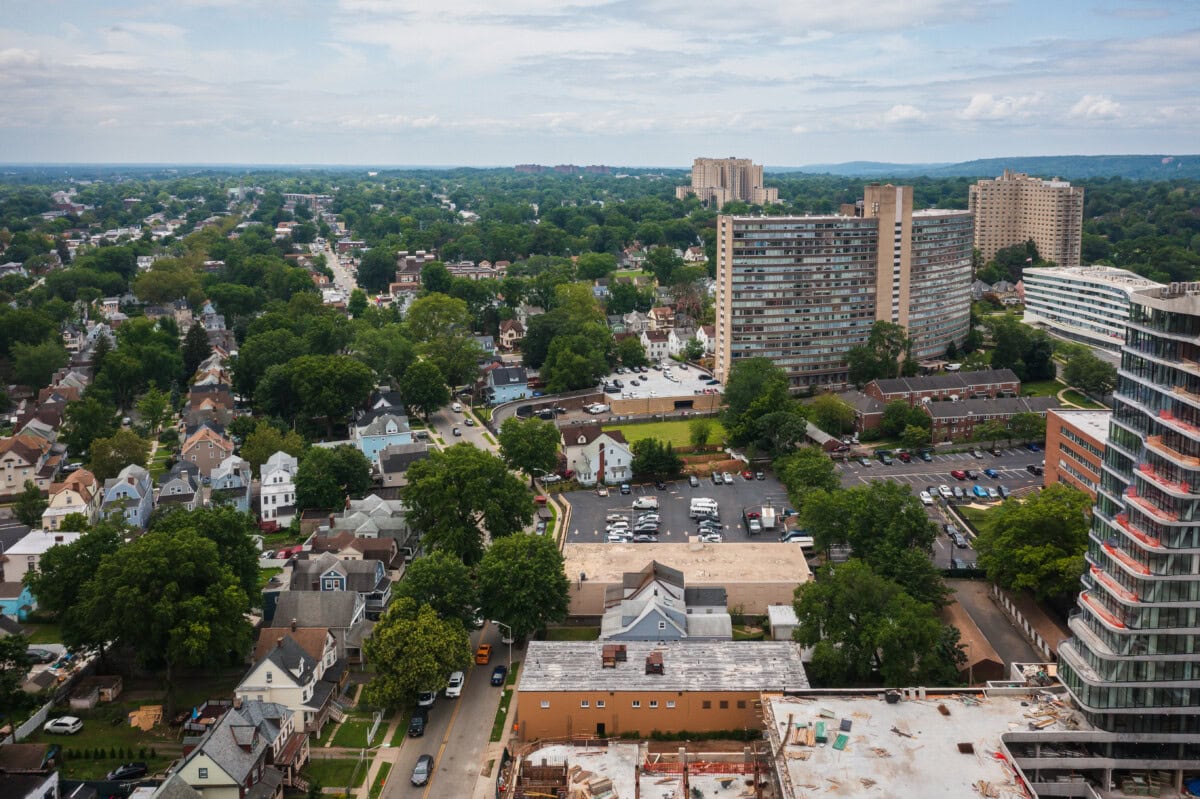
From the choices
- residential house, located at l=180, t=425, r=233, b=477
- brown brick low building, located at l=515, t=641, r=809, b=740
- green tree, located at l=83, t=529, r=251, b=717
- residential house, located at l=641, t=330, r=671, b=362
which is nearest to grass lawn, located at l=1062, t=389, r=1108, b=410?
residential house, located at l=641, t=330, r=671, b=362

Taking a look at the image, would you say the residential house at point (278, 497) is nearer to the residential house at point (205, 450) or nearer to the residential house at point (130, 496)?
the residential house at point (130, 496)

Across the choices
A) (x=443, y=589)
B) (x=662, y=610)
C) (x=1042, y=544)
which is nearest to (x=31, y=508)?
(x=443, y=589)

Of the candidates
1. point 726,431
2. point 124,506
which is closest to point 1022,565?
point 726,431

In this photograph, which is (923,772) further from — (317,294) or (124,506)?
(317,294)

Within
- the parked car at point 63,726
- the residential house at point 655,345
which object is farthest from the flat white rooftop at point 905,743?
the residential house at point 655,345

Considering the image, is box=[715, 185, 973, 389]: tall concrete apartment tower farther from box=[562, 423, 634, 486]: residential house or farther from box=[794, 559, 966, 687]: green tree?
box=[794, 559, 966, 687]: green tree

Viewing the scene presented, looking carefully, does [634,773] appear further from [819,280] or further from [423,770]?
[819,280]
